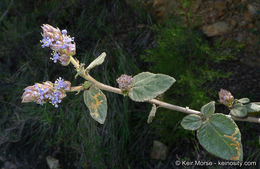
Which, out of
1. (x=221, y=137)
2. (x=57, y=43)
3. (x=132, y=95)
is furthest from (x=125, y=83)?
(x=221, y=137)

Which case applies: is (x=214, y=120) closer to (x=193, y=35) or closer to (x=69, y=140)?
(x=193, y=35)

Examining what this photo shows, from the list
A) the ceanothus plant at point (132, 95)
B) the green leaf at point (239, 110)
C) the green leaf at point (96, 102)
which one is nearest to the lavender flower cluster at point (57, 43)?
the ceanothus plant at point (132, 95)

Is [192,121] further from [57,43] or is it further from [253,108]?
[57,43]

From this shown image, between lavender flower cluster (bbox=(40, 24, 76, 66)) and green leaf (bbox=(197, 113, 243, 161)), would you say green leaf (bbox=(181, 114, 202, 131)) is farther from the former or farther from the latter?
lavender flower cluster (bbox=(40, 24, 76, 66))

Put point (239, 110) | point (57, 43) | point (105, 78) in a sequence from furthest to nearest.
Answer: point (105, 78)
point (239, 110)
point (57, 43)

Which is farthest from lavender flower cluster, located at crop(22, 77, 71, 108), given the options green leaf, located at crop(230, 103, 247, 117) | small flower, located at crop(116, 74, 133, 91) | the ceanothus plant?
green leaf, located at crop(230, 103, 247, 117)

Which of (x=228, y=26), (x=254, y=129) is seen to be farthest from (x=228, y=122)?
(x=228, y=26)
